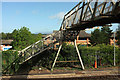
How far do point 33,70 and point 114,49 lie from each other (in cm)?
1006

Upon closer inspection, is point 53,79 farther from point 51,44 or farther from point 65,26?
point 65,26

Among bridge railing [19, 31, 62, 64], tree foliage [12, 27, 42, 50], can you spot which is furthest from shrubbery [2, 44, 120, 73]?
tree foliage [12, 27, 42, 50]

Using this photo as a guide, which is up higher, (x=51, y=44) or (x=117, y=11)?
(x=117, y=11)

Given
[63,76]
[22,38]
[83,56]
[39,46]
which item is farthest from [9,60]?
[22,38]

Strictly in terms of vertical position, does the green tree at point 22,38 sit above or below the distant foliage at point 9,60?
above

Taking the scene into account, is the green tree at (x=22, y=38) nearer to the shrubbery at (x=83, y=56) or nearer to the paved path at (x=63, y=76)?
the shrubbery at (x=83, y=56)

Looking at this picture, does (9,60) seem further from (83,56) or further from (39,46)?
(83,56)

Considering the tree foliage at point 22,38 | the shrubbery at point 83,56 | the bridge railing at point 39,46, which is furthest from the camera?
the tree foliage at point 22,38

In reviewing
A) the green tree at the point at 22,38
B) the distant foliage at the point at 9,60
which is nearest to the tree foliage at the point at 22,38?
the green tree at the point at 22,38

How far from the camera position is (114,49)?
1720 cm

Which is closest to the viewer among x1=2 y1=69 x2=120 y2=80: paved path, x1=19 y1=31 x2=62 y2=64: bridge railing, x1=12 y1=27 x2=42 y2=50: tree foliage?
x1=2 y1=69 x2=120 y2=80: paved path

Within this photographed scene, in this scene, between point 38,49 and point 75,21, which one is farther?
point 38,49

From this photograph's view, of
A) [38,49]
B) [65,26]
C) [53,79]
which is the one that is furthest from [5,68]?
[65,26]

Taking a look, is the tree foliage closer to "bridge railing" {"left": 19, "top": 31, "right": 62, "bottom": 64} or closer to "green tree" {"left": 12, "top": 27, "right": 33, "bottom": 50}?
"green tree" {"left": 12, "top": 27, "right": 33, "bottom": 50}
